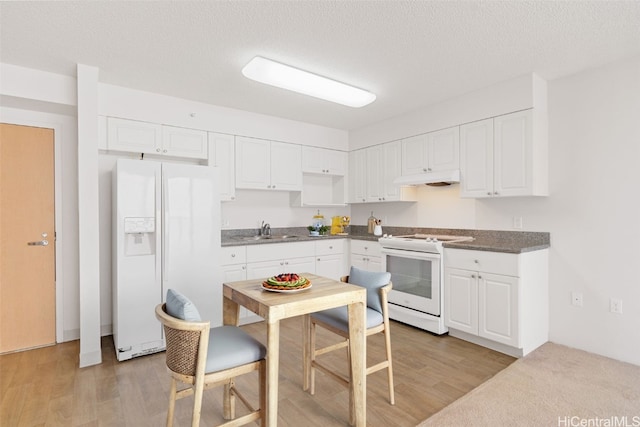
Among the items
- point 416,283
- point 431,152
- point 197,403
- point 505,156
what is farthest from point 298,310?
point 431,152

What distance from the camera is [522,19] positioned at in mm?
2188

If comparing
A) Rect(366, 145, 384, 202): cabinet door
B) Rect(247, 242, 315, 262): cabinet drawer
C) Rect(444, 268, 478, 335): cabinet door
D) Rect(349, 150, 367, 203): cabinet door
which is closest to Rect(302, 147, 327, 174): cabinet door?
Rect(349, 150, 367, 203): cabinet door

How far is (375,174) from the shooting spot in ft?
15.1

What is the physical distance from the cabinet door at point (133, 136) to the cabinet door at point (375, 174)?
259cm

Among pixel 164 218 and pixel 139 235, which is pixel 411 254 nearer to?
pixel 164 218

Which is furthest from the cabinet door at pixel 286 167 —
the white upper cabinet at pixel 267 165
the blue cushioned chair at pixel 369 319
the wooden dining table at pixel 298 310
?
the wooden dining table at pixel 298 310

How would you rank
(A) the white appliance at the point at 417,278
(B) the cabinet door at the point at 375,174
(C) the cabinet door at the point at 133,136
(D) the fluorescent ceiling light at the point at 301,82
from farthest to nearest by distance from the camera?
(B) the cabinet door at the point at 375,174
(A) the white appliance at the point at 417,278
(C) the cabinet door at the point at 133,136
(D) the fluorescent ceiling light at the point at 301,82

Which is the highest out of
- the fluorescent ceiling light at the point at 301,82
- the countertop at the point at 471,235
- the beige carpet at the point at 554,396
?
the fluorescent ceiling light at the point at 301,82

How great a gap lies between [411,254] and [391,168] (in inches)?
48.7

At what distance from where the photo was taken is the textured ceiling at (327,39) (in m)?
2.08

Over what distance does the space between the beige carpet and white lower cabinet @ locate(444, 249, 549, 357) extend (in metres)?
0.24

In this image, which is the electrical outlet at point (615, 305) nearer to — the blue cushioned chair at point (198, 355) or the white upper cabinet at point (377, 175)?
the white upper cabinet at point (377, 175)

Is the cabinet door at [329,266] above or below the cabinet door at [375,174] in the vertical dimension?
below

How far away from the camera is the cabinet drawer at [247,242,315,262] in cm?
382
